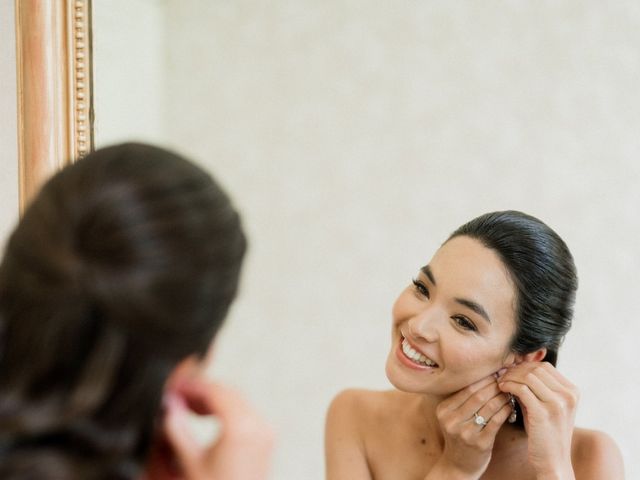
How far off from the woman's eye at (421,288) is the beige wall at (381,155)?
10cm

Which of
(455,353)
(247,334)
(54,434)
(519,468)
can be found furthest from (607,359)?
(54,434)

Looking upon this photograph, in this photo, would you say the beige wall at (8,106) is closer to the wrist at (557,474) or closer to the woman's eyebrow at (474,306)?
the woman's eyebrow at (474,306)

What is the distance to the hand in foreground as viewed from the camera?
0.61 meters

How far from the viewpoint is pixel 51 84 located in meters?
1.11

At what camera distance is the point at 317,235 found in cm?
121

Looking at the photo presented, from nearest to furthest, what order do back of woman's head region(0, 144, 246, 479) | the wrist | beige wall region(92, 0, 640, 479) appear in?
back of woman's head region(0, 144, 246, 479), the wrist, beige wall region(92, 0, 640, 479)

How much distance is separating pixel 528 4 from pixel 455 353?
0.63 m

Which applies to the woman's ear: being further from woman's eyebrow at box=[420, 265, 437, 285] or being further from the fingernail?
the fingernail

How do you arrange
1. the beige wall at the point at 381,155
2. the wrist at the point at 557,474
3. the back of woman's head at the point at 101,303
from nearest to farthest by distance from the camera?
1. the back of woman's head at the point at 101,303
2. the wrist at the point at 557,474
3. the beige wall at the point at 381,155

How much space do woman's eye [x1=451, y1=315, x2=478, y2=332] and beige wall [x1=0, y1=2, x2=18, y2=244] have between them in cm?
70

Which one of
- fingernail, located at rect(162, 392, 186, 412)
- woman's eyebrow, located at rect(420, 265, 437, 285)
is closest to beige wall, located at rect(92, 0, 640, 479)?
woman's eyebrow, located at rect(420, 265, 437, 285)

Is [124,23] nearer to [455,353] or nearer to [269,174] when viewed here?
[269,174]

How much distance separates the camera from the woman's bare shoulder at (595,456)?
3.97 ft

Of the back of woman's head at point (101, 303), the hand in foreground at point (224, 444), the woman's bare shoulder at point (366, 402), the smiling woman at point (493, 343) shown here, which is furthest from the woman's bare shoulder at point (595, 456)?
the back of woman's head at point (101, 303)
